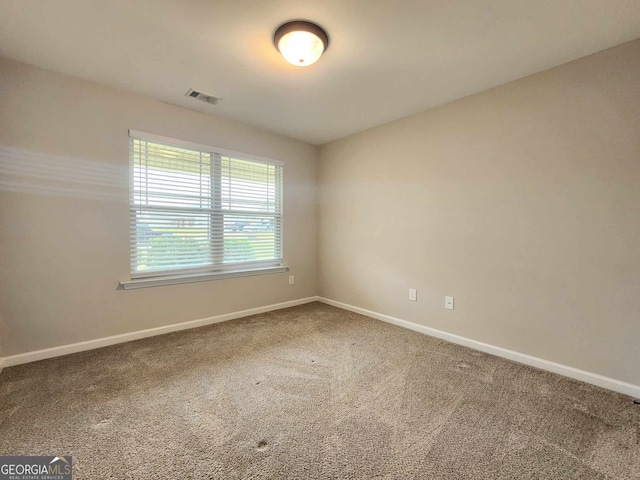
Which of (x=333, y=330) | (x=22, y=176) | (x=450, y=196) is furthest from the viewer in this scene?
(x=333, y=330)

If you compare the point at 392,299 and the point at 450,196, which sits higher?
the point at 450,196

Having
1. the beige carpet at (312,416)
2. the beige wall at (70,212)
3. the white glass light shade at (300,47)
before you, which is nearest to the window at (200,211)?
the beige wall at (70,212)

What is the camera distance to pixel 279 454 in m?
1.33

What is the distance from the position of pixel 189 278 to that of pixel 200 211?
0.75 meters

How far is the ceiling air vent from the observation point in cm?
258

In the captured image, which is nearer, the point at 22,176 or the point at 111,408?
the point at 111,408

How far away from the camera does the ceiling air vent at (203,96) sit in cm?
258

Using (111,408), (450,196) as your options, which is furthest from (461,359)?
(111,408)

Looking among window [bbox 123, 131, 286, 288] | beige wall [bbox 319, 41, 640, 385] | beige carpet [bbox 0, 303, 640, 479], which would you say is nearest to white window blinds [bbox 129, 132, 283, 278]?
window [bbox 123, 131, 286, 288]

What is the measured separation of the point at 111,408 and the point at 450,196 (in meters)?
3.15

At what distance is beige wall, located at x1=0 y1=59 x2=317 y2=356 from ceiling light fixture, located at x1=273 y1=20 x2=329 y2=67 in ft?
3.76

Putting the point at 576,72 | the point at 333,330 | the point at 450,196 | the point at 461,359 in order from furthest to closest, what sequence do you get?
the point at 333,330, the point at 450,196, the point at 461,359, the point at 576,72

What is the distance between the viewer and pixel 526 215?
228 centimetres

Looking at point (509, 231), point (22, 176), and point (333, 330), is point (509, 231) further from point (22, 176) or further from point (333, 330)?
point (22, 176)
